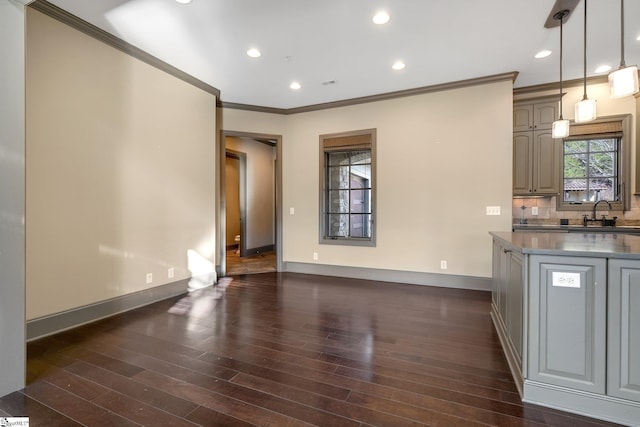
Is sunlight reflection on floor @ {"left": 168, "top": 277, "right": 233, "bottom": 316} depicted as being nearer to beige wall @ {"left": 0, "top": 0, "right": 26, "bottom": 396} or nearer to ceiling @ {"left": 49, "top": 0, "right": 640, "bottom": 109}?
beige wall @ {"left": 0, "top": 0, "right": 26, "bottom": 396}

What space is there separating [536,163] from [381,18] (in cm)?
336

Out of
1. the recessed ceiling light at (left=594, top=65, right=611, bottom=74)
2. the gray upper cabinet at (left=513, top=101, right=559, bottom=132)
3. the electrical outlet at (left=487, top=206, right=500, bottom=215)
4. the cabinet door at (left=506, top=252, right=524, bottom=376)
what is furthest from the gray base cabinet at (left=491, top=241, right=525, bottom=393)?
the recessed ceiling light at (left=594, top=65, right=611, bottom=74)

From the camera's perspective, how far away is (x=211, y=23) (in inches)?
116

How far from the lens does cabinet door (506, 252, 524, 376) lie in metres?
1.95

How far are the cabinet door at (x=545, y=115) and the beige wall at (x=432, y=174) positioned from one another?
2.56 ft

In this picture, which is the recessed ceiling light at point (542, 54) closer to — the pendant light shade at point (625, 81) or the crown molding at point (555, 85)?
the crown molding at point (555, 85)

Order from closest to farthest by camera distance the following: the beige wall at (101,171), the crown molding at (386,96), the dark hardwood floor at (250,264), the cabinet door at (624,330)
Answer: the cabinet door at (624,330) < the beige wall at (101,171) < the crown molding at (386,96) < the dark hardwood floor at (250,264)

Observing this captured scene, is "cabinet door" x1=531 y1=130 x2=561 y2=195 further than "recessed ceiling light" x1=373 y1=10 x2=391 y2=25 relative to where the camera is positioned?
Yes

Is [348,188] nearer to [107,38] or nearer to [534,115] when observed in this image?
A: [534,115]

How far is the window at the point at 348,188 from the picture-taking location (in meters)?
5.02

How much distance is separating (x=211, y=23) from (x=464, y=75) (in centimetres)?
332

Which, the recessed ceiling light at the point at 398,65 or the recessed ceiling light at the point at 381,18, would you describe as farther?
the recessed ceiling light at the point at 398,65

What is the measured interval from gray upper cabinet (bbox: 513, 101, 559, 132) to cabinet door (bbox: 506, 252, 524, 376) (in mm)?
3277

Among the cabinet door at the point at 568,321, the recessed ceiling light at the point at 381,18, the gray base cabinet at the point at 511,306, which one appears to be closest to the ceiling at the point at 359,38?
the recessed ceiling light at the point at 381,18
